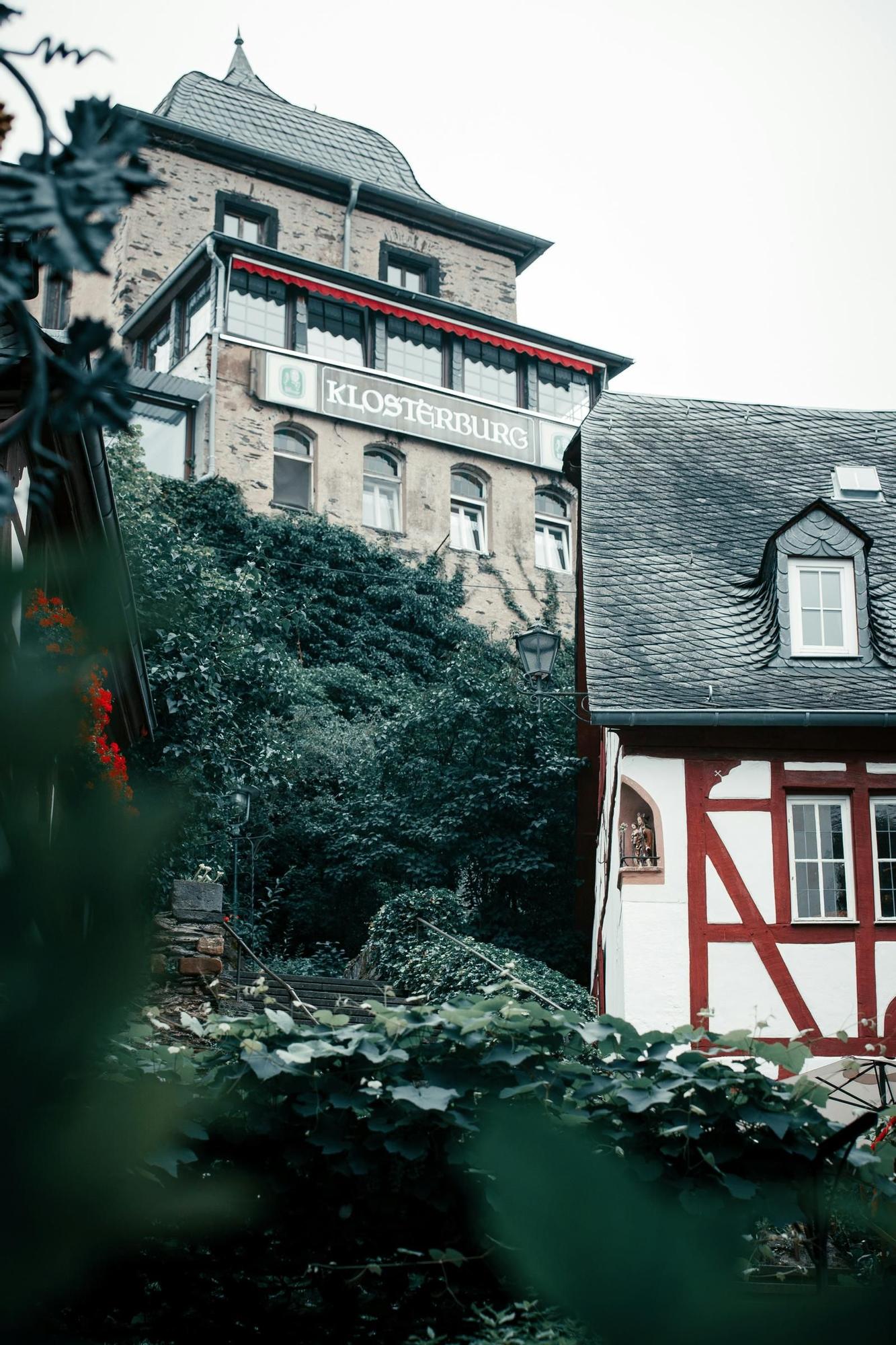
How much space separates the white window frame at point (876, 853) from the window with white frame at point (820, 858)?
18 centimetres

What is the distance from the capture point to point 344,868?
59.7 ft

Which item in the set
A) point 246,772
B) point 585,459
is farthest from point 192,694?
point 585,459

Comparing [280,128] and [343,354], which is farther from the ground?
[280,128]

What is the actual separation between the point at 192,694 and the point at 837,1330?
40.1ft

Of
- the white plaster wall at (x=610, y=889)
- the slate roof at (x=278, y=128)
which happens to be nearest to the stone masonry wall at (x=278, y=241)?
the slate roof at (x=278, y=128)

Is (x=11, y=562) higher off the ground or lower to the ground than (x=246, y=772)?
lower

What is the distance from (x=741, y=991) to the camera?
11.7 meters

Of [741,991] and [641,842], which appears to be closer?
[741,991]

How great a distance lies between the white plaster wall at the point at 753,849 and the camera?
12000mm

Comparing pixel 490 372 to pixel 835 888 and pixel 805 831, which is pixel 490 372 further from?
pixel 835 888

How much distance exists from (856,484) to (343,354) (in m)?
14.2

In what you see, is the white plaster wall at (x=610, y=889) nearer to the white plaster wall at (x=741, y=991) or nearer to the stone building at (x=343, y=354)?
the white plaster wall at (x=741, y=991)

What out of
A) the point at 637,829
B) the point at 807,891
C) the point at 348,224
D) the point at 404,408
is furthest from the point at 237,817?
the point at 348,224

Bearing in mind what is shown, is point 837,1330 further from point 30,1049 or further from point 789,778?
point 789,778
